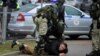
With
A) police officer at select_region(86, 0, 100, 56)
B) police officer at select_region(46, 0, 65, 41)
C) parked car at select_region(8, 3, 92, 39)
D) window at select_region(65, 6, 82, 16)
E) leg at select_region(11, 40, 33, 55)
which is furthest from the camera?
window at select_region(65, 6, 82, 16)

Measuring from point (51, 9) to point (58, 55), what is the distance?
132 centimetres

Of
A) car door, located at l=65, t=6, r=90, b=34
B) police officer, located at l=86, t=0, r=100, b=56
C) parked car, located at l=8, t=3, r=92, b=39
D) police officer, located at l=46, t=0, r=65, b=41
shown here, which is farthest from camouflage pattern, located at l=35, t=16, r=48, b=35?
car door, located at l=65, t=6, r=90, b=34

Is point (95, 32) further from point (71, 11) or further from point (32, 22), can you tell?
point (71, 11)

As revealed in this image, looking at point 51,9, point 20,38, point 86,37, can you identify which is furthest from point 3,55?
point 86,37

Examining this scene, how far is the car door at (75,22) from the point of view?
19328mm

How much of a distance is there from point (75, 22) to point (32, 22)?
2440 mm

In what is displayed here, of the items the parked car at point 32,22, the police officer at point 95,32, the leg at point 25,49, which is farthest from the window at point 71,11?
the police officer at point 95,32

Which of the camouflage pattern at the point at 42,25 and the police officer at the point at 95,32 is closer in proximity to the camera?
the police officer at the point at 95,32

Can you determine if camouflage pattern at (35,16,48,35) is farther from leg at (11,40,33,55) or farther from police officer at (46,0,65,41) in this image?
leg at (11,40,33,55)

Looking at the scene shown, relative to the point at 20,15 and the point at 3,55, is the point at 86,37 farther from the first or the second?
the point at 3,55

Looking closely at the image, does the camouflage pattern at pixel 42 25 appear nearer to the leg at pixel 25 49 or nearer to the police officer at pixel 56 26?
the police officer at pixel 56 26

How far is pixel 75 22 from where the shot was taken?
63.9 ft

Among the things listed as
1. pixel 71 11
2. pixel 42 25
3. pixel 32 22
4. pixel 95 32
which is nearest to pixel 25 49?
pixel 42 25

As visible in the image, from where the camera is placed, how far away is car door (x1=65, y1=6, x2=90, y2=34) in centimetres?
1933
